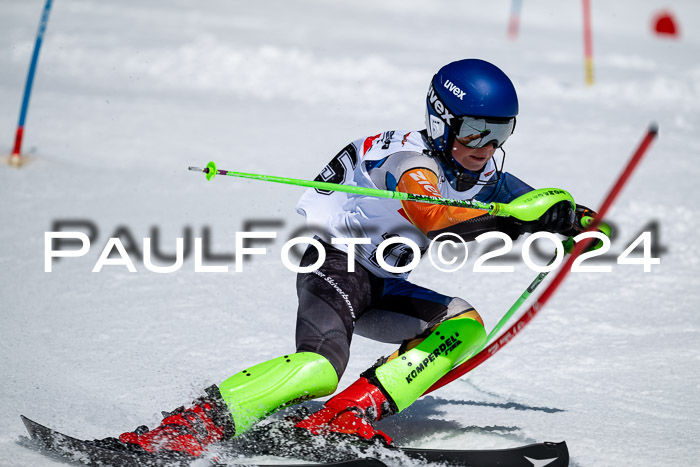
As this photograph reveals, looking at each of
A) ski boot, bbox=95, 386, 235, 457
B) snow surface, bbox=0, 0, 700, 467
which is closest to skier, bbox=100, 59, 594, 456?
ski boot, bbox=95, 386, 235, 457

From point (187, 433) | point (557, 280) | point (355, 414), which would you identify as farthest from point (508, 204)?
point (187, 433)

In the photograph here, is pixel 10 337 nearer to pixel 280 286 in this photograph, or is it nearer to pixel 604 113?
pixel 280 286

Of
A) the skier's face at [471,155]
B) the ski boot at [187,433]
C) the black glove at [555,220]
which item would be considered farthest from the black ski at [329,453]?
the skier's face at [471,155]

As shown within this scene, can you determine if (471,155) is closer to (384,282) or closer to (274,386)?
(384,282)

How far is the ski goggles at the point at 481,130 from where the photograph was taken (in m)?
2.87

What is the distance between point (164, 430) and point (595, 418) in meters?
1.80

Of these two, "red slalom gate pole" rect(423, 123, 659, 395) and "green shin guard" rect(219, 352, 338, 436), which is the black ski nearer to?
"green shin guard" rect(219, 352, 338, 436)

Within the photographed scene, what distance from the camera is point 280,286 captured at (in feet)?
16.4

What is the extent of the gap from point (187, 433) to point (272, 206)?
391 centimetres

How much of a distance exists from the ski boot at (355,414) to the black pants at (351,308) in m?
0.10

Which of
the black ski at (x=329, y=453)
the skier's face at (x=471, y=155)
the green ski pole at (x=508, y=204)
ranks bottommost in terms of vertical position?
the black ski at (x=329, y=453)

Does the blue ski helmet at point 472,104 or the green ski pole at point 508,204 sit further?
the blue ski helmet at point 472,104

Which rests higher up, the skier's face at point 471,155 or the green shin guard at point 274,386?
the skier's face at point 471,155

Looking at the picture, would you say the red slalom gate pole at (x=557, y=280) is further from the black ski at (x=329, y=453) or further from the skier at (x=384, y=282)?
the black ski at (x=329, y=453)
